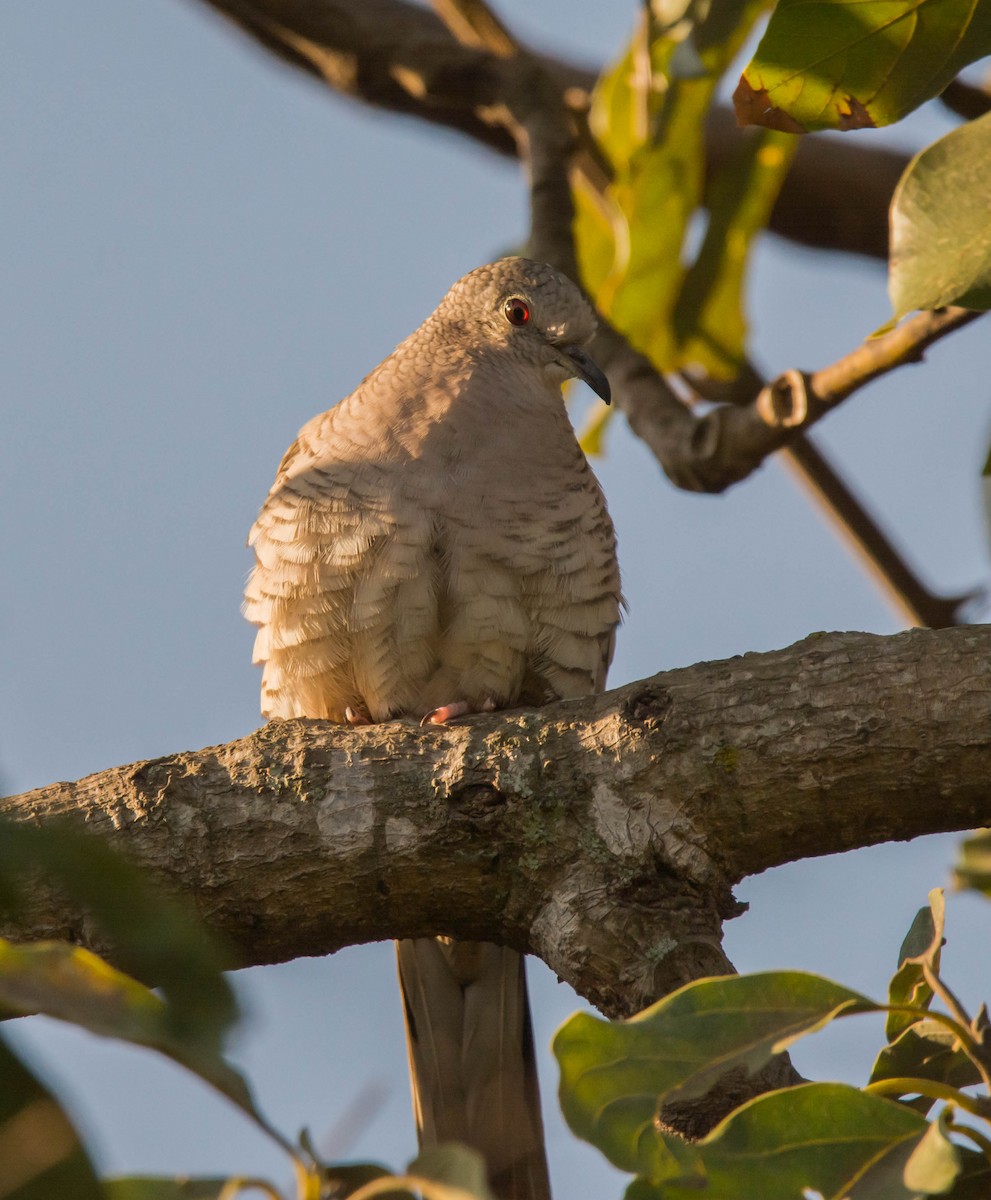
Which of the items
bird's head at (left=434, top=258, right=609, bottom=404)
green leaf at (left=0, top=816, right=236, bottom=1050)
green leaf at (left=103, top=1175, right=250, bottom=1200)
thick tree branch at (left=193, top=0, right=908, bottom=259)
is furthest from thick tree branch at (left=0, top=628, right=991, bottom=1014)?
thick tree branch at (left=193, top=0, right=908, bottom=259)

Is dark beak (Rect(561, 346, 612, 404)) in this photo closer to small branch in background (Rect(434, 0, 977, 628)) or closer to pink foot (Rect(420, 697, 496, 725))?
small branch in background (Rect(434, 0, 977, 628))

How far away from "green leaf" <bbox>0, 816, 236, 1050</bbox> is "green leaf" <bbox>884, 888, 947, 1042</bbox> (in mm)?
1515

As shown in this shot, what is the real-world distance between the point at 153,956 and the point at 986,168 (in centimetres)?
206

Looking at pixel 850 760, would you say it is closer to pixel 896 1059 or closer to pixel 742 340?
pixel 896 1059

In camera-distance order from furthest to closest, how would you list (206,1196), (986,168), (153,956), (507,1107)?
(507,1107)
(986,168)
(206,1196)
(153,956)

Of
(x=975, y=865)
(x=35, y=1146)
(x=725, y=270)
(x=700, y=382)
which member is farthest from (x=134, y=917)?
(x=725, y=270)

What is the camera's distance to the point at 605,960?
2.68 meters

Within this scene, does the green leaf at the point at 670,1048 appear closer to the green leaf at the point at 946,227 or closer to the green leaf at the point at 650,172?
the green leaf at the point at 946,227

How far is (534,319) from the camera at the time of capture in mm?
4781

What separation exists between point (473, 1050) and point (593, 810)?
1479mm

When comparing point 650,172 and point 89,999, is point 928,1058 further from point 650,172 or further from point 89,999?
point 650,172

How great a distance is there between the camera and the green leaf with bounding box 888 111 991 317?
7.59 feet

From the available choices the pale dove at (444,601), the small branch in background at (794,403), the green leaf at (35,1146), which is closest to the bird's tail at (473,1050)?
the pale dove at (444,601)

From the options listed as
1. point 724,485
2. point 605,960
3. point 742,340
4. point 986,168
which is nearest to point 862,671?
point 605,960
